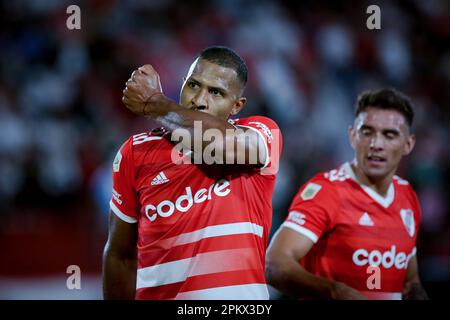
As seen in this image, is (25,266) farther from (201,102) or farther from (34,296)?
(201,102)

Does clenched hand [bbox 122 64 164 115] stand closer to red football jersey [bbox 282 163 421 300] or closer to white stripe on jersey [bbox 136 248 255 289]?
white stripe on jersey [bbox 136 248 255 289]

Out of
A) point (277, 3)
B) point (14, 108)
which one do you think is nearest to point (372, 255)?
point (14, 108)

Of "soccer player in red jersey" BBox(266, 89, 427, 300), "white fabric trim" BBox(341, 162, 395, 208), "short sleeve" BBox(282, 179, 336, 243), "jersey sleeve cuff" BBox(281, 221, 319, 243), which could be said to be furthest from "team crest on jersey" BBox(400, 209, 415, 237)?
"jersey sleeve cuff" BBox(281, 221, 319, 243)

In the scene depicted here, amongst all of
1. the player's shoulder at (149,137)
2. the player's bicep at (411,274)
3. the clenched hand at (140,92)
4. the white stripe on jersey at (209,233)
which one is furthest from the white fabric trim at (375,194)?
the clenched hand at (140,92)

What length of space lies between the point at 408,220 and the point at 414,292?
467 millimetres

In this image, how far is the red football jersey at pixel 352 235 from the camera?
14.2 ft

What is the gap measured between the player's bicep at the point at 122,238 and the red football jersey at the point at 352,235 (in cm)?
102

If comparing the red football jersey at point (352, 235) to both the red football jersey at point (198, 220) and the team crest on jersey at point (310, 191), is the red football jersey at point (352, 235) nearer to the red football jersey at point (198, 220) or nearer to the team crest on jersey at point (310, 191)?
the team crest on jersey at point (310, 191)

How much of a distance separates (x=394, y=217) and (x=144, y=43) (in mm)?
6436

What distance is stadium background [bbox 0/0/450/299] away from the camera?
26.7 feet

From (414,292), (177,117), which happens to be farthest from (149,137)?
(414,292)

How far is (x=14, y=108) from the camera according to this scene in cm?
902

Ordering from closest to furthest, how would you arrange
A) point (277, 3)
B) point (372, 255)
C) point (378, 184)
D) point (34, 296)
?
point (372, 255) < point (378, 184) < point (34, 296) < point (277, 3)

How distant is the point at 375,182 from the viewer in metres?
4.68
